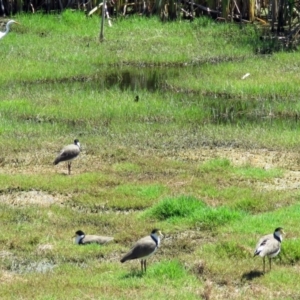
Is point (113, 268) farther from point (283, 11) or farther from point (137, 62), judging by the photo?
point (283, 11)

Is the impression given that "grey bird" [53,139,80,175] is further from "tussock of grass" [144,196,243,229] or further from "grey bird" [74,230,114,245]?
"grey bird" [74,230,114,245]

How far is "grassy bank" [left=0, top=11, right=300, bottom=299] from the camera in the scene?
1001 cm

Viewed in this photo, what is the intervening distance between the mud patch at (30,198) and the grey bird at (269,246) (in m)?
3.47

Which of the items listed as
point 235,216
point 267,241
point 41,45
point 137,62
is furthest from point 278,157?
point 41,45

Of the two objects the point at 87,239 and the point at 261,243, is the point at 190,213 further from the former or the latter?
the point at 261,243

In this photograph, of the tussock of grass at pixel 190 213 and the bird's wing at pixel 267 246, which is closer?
the bird's wing at pixel 267 246

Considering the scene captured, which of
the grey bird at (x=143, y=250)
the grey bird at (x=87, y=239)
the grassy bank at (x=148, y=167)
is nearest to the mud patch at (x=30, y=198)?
the grassy bank at (x=148, y=167)

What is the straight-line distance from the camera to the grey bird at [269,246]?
32.1 ft

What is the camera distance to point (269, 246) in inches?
387

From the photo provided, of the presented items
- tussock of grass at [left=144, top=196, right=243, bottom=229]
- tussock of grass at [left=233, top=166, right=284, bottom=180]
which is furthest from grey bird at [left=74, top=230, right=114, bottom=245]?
tussock of grass at [left=233, top=166, right=284, bottom=180]

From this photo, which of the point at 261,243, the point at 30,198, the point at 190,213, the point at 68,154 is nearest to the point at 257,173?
the point at 190,213

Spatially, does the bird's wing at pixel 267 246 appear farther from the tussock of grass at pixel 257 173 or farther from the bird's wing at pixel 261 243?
the tussock of grass at pixel 257 173

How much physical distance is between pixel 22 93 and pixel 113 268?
9326 millimetres

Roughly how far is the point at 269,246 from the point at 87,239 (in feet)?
7.07
